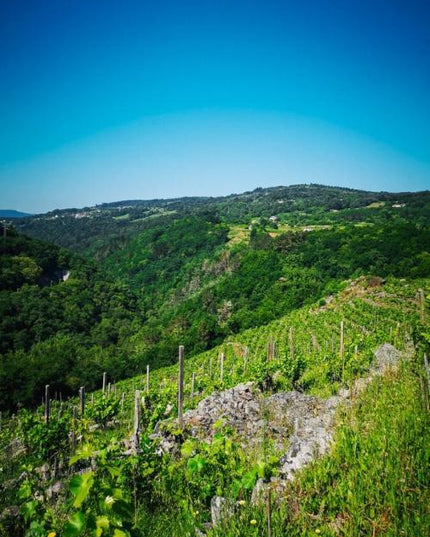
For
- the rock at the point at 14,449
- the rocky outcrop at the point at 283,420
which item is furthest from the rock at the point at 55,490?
the rock at the point at 14,449

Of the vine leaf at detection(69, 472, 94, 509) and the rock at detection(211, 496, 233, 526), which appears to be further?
the rock at detection(211, 496, 233, 526)

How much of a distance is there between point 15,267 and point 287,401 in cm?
7405

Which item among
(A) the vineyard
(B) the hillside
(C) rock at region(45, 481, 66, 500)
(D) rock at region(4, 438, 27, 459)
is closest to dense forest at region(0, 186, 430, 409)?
(B) the hillside

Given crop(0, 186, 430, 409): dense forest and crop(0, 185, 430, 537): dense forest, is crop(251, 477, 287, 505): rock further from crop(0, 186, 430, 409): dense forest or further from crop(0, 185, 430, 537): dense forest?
crop(0, 186, 430, 409): dense forest

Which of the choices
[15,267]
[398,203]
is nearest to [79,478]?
[15,267]

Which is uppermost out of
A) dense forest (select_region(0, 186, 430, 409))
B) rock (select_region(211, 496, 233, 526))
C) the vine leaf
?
the vine leaf

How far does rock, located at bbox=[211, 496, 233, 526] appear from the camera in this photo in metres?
2.92

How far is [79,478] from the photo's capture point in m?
2.15

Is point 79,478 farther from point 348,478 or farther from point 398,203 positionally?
point 398,203

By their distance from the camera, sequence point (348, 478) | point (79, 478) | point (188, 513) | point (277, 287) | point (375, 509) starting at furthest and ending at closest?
point (277, 287) → point (188, 513) → point (348, 478) → point (375, 509) → point (79, 478)

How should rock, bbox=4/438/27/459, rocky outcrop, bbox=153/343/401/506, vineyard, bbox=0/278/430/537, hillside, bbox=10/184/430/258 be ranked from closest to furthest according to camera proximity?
1. vineyard, bbox=0/278/430/537
2. rocky outcrop, bbox=153/343/401/506
3. rock, bbox=4/438/27/459
4. hillside, bbox=10/184/430/258

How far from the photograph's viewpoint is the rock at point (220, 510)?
2920 millimetres

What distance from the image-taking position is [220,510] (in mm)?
3068

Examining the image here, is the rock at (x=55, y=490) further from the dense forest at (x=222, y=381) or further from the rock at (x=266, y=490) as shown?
the rock at (x=266, y=490)
